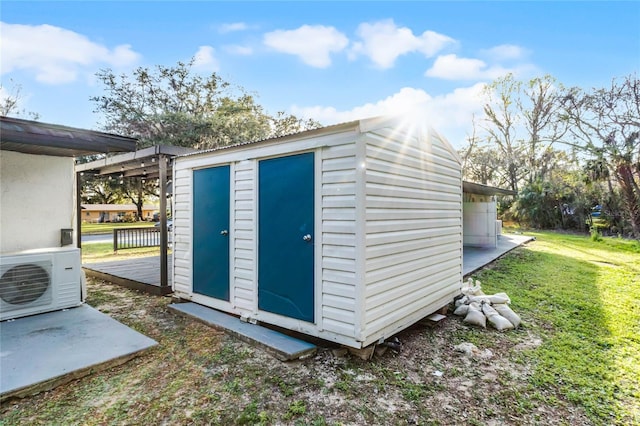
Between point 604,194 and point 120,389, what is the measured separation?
19.5m

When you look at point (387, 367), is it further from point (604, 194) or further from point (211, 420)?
point (604, 194)

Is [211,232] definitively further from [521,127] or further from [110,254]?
[521,127]

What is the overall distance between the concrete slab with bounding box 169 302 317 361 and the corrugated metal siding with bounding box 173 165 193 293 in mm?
403

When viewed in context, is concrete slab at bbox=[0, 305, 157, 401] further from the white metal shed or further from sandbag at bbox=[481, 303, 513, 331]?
sandbag at bbox=[481, 303, 513, 331]

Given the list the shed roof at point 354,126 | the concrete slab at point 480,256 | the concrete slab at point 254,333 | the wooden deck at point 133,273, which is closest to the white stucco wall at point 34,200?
the wooden deck at point 133,273

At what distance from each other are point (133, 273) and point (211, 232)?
3107mm

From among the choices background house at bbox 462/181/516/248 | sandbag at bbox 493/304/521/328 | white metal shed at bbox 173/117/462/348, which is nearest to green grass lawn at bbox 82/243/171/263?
white metal shed at bbox 173/117/462/348

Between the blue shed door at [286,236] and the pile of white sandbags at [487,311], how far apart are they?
7.00ft

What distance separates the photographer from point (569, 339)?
340cm

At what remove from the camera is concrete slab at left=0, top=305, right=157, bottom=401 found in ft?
7.73

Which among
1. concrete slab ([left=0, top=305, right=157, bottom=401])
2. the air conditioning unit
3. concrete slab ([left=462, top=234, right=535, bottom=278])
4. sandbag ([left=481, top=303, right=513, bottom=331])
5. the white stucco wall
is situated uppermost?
the white stucco wall

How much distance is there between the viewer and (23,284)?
11.7 ft

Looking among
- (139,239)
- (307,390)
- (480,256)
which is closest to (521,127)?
(480,256)

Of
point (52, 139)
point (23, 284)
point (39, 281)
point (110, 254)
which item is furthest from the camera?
point (110, 254)
